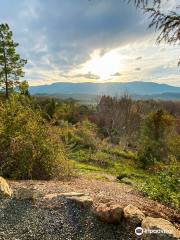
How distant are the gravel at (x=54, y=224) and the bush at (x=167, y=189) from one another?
264 centimetres

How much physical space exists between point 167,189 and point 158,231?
12.3ft

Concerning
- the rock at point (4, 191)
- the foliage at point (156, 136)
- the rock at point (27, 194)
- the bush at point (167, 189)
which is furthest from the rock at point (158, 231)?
the foliage at point (156, 136)

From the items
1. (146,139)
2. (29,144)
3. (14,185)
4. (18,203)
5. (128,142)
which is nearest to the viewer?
(18,203)

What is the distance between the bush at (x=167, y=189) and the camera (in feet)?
24.3

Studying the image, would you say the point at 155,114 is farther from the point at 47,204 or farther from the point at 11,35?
the point at 47,204

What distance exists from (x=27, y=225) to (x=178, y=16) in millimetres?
4587

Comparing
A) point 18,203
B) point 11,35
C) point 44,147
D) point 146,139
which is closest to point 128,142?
point 146,139

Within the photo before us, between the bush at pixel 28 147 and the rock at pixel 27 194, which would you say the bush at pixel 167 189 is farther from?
the rock at pixel 27 194

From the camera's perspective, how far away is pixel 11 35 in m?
31.1

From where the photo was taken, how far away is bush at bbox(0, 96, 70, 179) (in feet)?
30.4

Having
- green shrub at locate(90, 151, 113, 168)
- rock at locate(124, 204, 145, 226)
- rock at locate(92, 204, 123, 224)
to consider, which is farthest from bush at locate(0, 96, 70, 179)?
green shrub at locate(90, 151, 113, 168)

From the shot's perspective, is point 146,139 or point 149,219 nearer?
point 149,219

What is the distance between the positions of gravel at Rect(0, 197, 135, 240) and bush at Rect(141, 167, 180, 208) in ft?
8.68

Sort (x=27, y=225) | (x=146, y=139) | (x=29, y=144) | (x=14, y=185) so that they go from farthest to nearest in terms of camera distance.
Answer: (x=146, y=139), (x=29, y=144), (x=14, y=185), (x=27, y=225)
